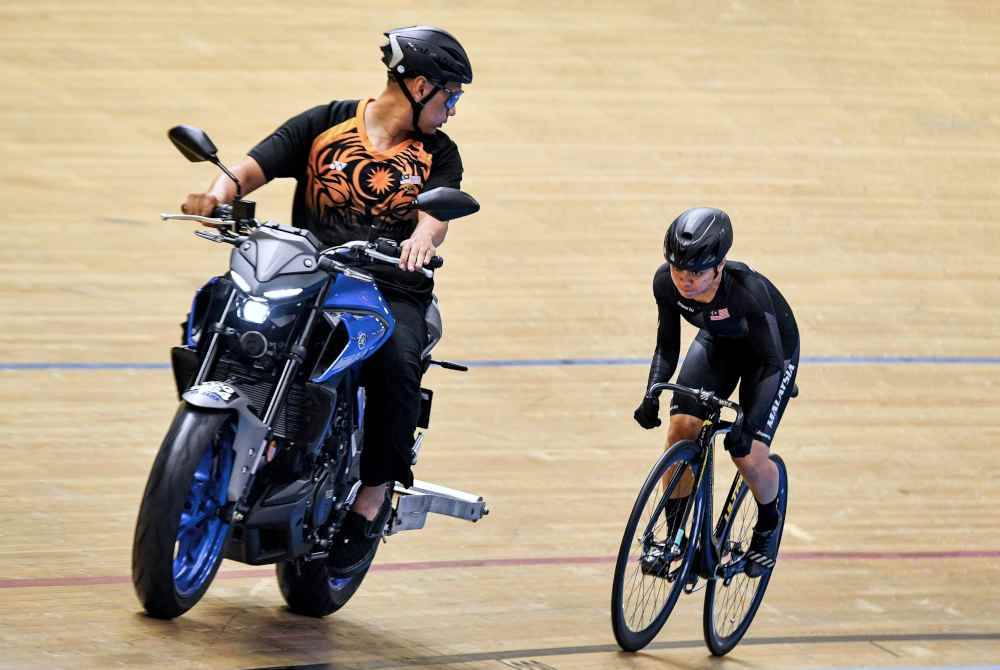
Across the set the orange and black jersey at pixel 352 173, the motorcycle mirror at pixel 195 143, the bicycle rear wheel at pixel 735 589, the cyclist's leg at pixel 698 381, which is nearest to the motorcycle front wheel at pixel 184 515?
the motorcycle mirror at pixel 195 143

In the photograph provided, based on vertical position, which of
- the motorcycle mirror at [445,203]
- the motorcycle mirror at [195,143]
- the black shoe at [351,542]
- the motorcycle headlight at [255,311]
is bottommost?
the black shoe at [351,542]

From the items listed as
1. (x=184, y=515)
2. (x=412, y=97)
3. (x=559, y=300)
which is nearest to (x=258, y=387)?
(x=184, y=515)

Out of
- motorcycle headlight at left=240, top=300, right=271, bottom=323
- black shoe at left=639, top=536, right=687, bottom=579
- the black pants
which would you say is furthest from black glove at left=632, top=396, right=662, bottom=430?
motorcycle headlight at left=240, top=300, right=271, bottom=323

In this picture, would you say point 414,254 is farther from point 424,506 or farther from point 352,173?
point 424,506

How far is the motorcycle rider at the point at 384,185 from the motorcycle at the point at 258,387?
14 cm

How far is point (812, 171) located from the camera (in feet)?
31.8

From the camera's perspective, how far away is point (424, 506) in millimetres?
4621

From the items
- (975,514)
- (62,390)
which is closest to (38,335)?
(62,390)

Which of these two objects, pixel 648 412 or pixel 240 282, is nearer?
pixel 240 282

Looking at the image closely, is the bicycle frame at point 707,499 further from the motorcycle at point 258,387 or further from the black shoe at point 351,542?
the motorcycle at point 258,387

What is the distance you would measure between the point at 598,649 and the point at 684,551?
36cm

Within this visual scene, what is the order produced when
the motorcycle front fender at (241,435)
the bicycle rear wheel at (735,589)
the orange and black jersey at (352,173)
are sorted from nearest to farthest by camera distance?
the motorcycle front fender at (241,435)
the orange and black jersey at (352,173)
the bicycle rear wheel at (735,589)

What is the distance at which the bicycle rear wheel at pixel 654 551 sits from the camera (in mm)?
4336

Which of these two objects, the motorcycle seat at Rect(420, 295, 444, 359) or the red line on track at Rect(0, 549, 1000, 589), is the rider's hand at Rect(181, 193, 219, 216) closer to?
the motorcycle seat at Rect(420, 295, 444, 359)
